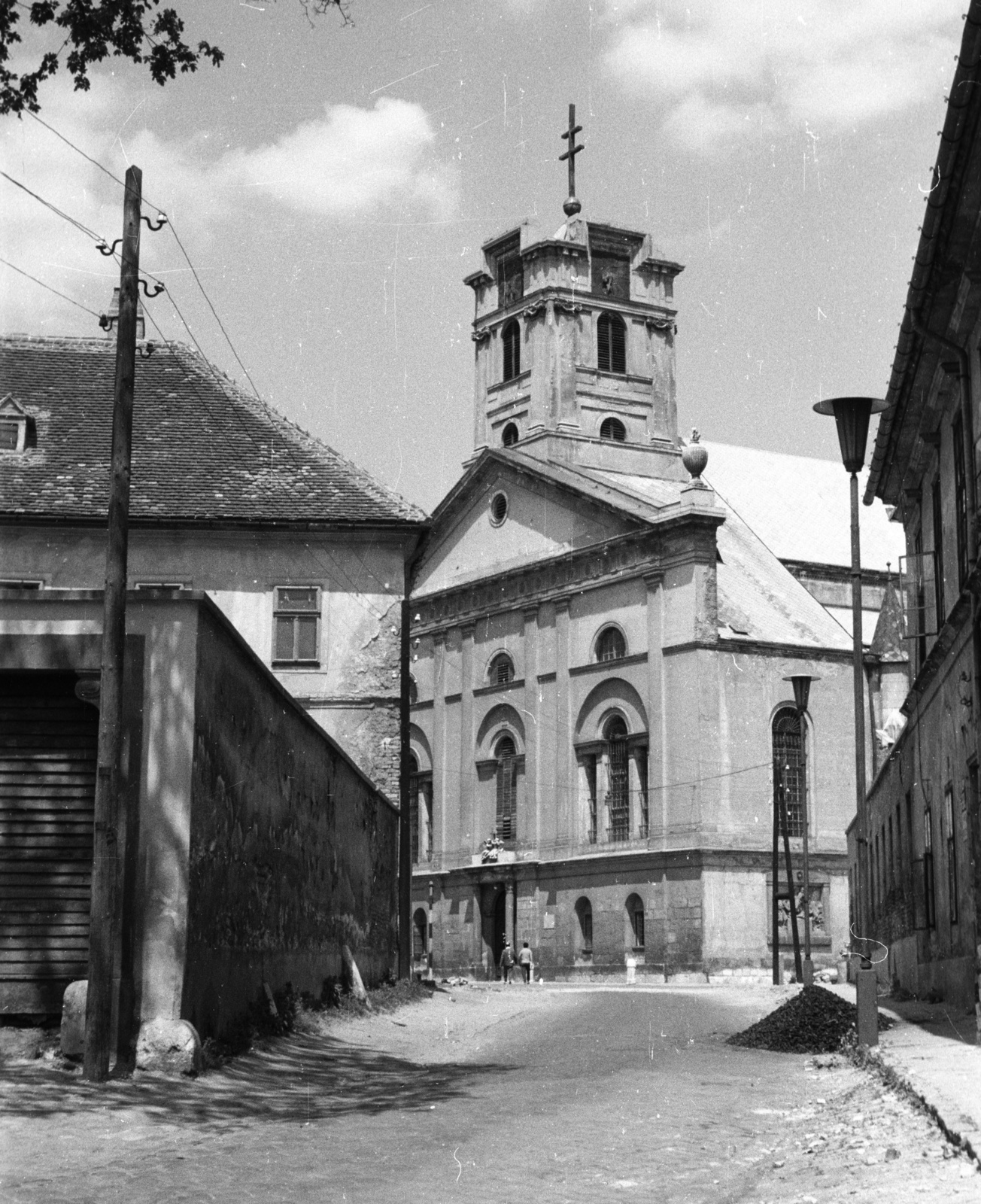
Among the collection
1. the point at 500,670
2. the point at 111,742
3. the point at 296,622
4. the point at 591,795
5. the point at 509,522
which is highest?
the point at 509,522

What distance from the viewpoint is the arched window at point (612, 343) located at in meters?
66.6

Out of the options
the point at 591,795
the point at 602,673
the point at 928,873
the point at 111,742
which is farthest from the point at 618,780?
the point at 111,742

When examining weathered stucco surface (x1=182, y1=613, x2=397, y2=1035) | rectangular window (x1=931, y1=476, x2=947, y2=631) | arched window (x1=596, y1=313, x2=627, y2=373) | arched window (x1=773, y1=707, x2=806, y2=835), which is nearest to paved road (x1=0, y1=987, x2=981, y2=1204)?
weathered stucco surface (x1=182, y1=613, x2=397, y2=1035)

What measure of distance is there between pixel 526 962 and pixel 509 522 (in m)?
17.0

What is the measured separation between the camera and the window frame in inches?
1135

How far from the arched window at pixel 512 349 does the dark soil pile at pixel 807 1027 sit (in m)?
51.9

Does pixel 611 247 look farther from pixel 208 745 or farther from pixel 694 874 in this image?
pixel 208 745

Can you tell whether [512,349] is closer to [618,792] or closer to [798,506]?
[798,506]

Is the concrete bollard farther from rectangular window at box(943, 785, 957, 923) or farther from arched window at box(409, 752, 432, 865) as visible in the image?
arched window at box(409, 752, 432, 865)

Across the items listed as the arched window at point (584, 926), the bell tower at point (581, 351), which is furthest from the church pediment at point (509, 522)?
the arched window at point (584, 926)

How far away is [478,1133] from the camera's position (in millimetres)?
9891

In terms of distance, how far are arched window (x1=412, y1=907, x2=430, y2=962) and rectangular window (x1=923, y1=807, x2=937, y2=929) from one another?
127ft

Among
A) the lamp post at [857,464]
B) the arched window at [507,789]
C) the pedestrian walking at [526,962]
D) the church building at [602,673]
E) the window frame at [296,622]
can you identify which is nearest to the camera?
the lamp post at [857,464]

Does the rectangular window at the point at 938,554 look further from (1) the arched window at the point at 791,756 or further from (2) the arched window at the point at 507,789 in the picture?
(2) the arched window at the point at 507,789
